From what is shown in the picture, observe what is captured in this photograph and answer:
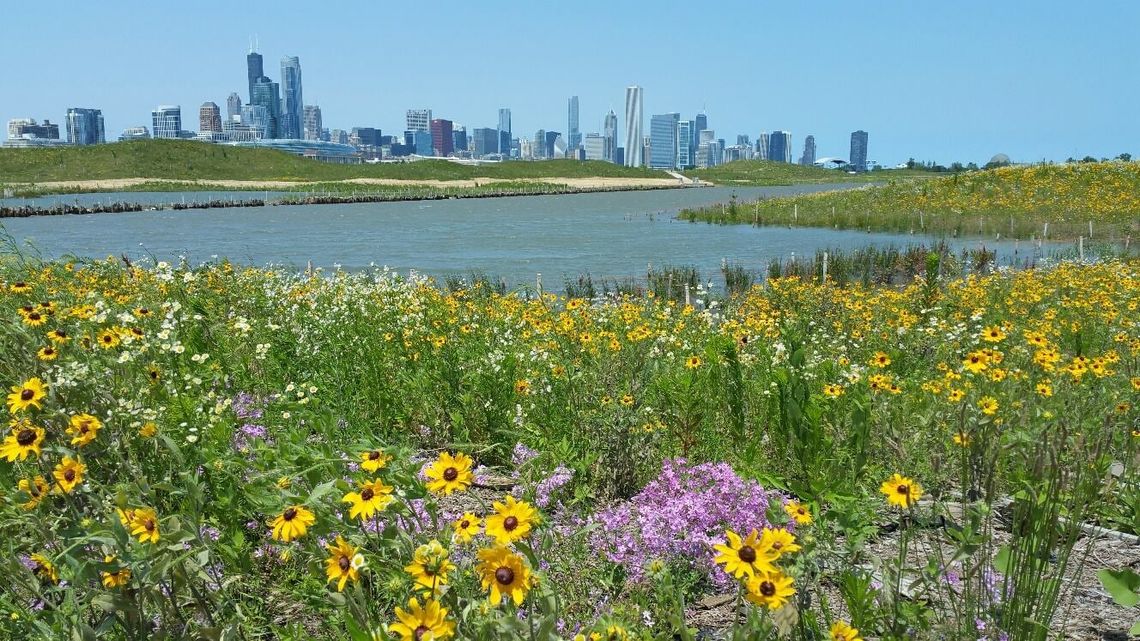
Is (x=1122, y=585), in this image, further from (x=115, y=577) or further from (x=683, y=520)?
(x=115, y=577)

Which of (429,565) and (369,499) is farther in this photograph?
(369,499)

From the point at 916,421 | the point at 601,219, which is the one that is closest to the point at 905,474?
the point at 916,421

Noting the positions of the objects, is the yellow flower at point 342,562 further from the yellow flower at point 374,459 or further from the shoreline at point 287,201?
the shoreline at point 287,201

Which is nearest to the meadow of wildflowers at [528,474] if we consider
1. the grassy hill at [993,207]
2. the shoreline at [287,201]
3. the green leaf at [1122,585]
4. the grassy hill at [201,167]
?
the green leaf at [1122,585]

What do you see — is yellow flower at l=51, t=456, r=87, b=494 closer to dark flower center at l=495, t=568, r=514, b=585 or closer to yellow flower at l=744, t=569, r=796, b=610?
dark flower center at l=495, t=568, r=514, b=585

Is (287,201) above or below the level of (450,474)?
below

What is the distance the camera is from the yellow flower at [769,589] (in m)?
1.57

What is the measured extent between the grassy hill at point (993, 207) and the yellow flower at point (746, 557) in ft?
89.6

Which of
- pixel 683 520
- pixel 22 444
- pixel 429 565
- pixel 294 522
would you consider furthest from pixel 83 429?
pixel 683 520

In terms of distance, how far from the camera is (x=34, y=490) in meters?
2.24

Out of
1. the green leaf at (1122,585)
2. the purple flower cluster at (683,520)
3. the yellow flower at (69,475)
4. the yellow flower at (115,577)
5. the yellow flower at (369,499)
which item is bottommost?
the purple flower cluster at (683,520)

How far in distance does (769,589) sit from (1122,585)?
57.3 inches

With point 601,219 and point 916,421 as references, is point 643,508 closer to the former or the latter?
point 916,421

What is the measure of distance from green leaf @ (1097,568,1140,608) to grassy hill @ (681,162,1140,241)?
1027 inches
